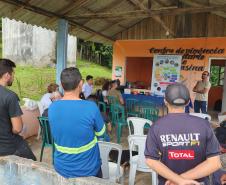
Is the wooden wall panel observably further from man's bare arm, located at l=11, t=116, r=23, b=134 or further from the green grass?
man's bare arm, located at l=11, t=116, r=23, b=134

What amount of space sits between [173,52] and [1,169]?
8323mm

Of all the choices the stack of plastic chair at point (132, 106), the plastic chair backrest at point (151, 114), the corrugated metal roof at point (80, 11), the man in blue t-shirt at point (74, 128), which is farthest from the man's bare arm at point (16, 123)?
the stack of plastic chair at point (132, 106)

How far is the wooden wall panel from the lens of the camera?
9.24m

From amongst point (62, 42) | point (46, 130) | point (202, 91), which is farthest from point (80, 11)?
point (46, 130)

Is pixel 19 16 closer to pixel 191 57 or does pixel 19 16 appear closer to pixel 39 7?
pixel 39 7

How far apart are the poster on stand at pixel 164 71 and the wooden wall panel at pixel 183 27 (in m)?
0.79

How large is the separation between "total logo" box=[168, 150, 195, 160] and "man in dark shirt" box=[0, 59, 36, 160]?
1.39 meters

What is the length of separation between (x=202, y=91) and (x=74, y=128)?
5.98m

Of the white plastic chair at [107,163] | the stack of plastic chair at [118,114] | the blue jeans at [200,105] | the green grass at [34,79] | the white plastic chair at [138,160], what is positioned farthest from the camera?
the green grass at [34,79]

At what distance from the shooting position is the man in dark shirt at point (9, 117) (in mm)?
2393

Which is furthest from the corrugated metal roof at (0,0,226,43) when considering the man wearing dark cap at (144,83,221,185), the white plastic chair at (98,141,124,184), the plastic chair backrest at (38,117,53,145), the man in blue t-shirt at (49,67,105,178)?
the man wearing dark cap at (144,83,221,185)

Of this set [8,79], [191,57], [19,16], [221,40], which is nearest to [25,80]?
[19,16]

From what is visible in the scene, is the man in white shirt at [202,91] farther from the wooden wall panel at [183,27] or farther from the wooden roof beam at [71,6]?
the wooden roof beam at [71,6]

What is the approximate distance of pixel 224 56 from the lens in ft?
29.7
